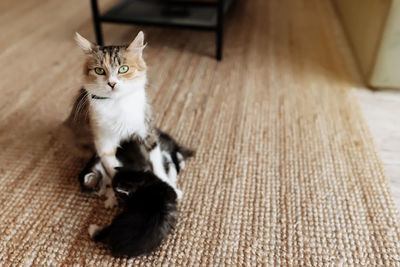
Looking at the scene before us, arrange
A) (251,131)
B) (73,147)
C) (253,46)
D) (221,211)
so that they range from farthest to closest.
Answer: (253,46)
(251,131)
(73,147)
(221,211)

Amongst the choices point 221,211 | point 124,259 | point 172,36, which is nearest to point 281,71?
point 172,36

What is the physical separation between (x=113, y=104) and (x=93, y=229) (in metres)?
0.34

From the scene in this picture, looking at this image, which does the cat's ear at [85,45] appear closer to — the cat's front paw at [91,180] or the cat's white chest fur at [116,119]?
the cat's white chest fur at [116,119]

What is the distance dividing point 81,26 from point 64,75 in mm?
666

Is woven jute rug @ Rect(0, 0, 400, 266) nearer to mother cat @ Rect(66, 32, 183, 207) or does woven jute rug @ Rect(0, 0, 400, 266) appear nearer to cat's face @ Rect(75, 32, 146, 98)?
mother cat @ Rect(66, 32, 183, 207)

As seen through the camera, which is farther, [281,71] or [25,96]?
[281,71]

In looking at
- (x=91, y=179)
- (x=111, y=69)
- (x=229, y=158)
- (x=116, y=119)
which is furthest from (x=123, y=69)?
(x=229, y=158)

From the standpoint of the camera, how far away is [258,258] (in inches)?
34.5

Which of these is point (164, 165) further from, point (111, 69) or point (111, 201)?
point (111, 69)

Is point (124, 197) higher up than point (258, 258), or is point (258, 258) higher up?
point (124, 197)

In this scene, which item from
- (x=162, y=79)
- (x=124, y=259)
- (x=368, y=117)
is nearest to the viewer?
(x=124, y=259)

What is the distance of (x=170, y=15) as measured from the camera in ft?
6.57

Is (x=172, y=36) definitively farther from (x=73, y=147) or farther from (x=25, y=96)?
(x=73, y=147)

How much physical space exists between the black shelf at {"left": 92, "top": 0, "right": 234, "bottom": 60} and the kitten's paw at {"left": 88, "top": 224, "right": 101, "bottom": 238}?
1.21m
